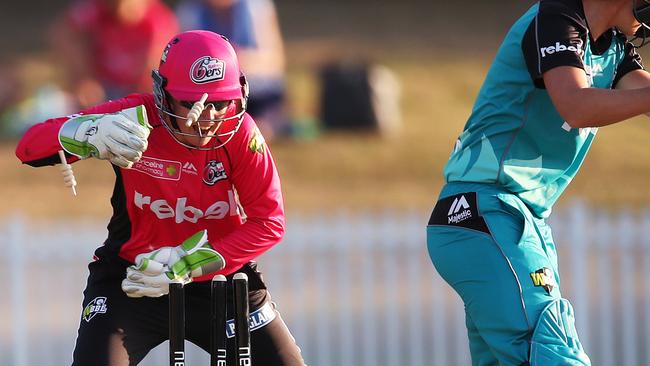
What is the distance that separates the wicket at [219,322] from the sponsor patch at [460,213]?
86 cm

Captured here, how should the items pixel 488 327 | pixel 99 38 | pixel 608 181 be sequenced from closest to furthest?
pixel 488 327 → pixel 99 38 → pixel 608 181

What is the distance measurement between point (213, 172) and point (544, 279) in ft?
4.95

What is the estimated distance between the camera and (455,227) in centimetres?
486

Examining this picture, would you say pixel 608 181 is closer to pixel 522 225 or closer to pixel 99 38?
pixel 99 38

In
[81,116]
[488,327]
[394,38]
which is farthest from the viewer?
[394,38]

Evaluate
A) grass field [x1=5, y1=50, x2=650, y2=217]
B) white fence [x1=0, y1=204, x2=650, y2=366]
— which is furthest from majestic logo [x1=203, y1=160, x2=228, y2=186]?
grass field [x1=5, y1=50, x2=650, y2=217]

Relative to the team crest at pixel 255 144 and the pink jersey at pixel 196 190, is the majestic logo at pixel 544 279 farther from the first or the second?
the team crest at pixel 255 144

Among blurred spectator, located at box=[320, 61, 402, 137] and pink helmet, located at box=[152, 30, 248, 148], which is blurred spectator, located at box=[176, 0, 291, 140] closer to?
blurred spectator, located at box=[320, 61, 402, 137]

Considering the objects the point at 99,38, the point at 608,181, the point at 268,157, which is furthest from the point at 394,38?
the point at 268,157

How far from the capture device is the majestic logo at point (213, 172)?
514 centimetres

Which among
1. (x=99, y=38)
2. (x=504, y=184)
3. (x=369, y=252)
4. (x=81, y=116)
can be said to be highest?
(x=99, y=38)

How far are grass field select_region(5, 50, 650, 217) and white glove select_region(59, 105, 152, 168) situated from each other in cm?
876

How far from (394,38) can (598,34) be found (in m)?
16.1

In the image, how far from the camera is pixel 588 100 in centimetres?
449
